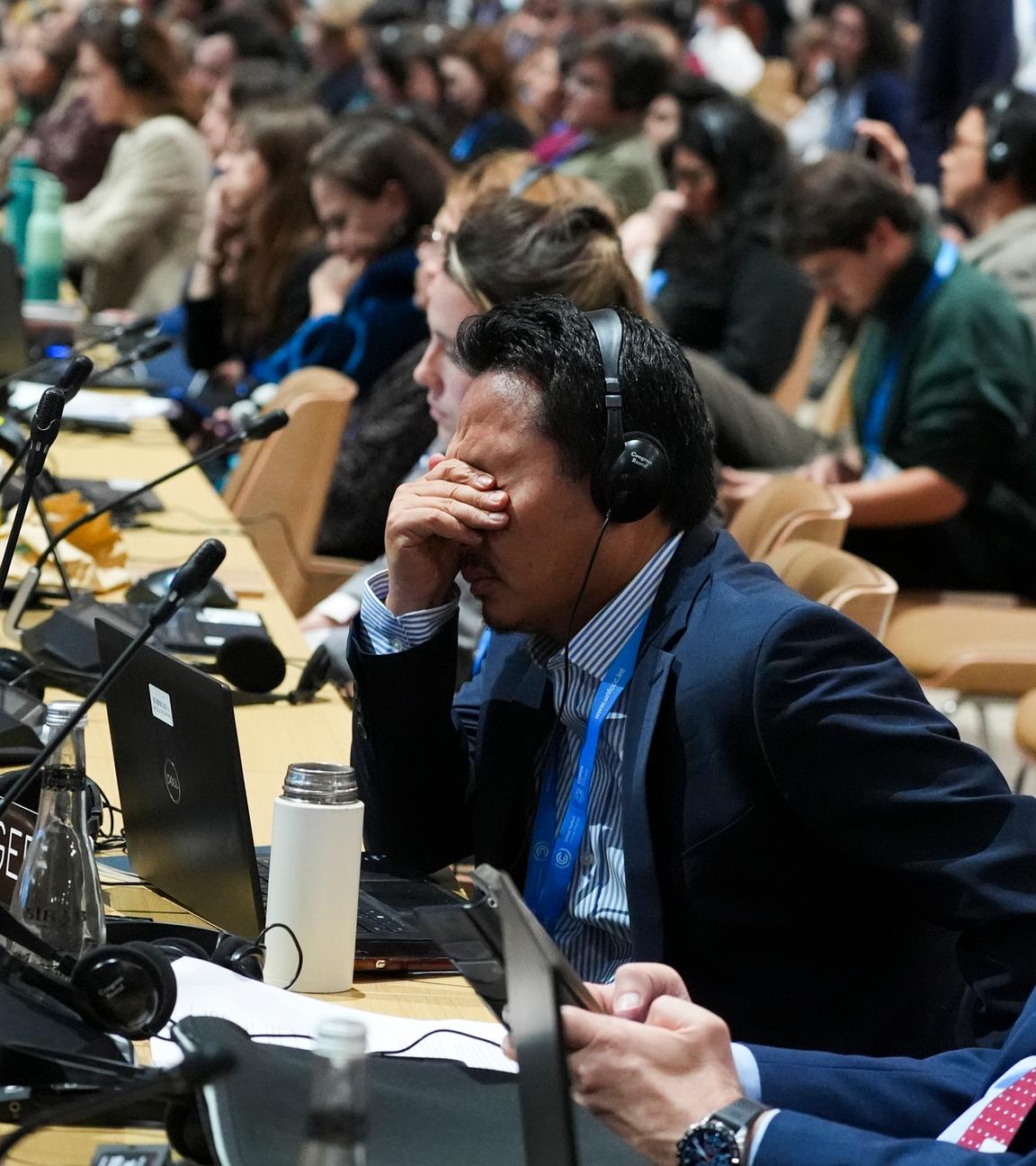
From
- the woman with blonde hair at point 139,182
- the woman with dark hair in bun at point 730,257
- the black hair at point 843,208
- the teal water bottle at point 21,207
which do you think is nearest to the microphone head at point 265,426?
the black hair at point 843,208

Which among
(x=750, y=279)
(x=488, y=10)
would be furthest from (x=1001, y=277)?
(x=488, y=10)

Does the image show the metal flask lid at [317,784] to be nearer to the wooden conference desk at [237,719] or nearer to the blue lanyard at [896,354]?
the wooden conference desk at [237,719]

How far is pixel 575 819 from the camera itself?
1.57 metres

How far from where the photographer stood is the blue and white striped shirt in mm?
1537

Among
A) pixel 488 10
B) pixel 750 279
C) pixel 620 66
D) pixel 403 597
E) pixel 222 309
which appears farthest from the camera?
pixel 488 10

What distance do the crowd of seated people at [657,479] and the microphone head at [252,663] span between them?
0.09m

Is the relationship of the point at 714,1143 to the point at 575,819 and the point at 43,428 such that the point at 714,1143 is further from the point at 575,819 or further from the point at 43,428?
the point at 43,428

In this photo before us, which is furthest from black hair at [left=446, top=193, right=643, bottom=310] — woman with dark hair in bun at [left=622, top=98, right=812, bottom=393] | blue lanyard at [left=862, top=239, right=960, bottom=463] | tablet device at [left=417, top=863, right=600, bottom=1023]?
woman with dark hair in bun at [left=622, top=98, right=812, bottom=393]

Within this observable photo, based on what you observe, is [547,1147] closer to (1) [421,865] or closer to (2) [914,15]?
(1) [421,865]

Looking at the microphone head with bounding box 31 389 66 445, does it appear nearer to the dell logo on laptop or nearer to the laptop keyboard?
the dell logo on laptop

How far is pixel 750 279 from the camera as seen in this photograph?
4.70 meters

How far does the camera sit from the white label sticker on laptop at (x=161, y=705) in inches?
57.3

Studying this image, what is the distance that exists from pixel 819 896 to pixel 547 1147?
613 millimetres

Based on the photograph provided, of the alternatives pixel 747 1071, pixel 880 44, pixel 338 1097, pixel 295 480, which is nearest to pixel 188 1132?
pixel 338 1097
